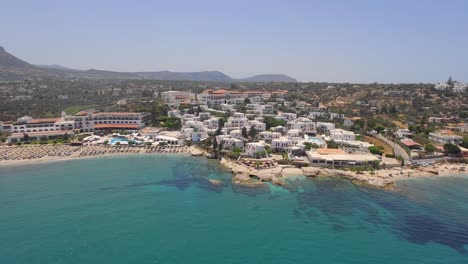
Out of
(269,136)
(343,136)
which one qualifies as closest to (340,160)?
(343,136)

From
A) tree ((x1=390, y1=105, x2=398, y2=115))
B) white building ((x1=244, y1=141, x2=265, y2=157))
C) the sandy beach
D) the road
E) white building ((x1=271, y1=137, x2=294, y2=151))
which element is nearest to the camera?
the road

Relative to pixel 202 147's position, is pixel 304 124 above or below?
above

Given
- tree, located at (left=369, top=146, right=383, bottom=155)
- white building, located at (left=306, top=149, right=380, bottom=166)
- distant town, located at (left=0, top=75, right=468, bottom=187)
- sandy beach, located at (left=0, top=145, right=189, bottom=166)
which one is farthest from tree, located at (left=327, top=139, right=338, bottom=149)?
sandy beach, located at (left=0, top=145, right=189, bottom=166)

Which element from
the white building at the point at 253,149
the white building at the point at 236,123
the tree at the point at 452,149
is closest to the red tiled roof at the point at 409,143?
the tree at the point at 452,149

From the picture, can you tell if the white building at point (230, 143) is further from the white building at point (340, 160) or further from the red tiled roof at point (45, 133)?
the red tiled roof at point (45, 133)

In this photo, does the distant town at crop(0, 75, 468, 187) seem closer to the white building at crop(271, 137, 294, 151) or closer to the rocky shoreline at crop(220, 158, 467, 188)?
the white building at crop(271, 137, 294, 151)

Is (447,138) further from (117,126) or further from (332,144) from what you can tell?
(117,126)

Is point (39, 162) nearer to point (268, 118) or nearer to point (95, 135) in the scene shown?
point (95, 135)

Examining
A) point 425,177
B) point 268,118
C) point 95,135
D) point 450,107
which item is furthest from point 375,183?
point 450,107
